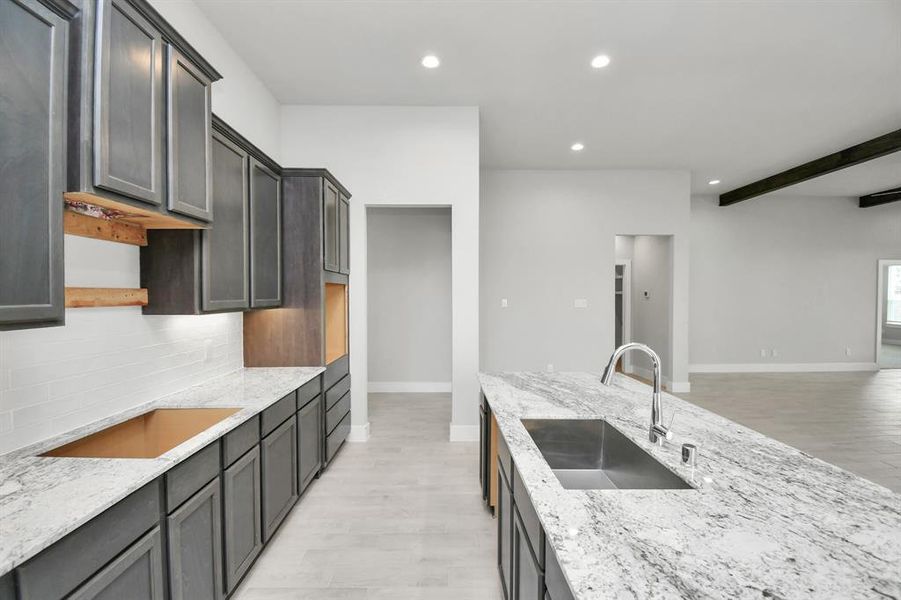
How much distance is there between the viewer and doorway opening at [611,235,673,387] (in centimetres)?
614

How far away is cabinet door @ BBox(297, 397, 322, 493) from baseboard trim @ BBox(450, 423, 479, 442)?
1.35 metres

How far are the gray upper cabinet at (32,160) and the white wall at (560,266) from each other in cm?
498

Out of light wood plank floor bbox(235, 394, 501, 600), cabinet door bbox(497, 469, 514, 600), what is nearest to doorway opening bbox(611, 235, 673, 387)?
light wood plank floor bbox(235, 394, 501, 600)

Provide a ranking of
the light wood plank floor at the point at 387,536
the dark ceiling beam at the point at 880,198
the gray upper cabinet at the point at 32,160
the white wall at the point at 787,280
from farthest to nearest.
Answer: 1. the white wall at the point at 787,280
2. the dark ceiling beam at the point at 880,198
3. the light wood plank floor at the point at 387,536
4. the gray upper cabinet at the point at 32,160

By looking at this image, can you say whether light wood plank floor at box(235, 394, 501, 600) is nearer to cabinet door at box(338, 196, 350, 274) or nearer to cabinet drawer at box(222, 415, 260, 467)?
cabinet drawer at box(222, 415, 260, 467)

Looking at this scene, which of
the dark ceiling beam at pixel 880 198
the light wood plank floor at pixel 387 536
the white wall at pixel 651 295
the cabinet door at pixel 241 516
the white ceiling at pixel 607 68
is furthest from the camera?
the dark ceiling beam at pixel 880 198

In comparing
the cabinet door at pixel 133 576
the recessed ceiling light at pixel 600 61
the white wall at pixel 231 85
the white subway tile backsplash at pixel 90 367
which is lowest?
the cabinet door at pixel 133 576

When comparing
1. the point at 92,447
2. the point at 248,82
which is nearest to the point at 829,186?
the point at 248,82

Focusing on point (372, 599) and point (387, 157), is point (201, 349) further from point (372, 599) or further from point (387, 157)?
point (387, 157)

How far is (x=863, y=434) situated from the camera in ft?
13.7

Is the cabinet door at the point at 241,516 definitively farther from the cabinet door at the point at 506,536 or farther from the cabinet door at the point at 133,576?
the cabinet door at the point at 506,536

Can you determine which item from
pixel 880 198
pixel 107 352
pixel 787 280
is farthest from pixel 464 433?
pixel 880 198

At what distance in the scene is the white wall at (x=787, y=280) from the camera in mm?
7203

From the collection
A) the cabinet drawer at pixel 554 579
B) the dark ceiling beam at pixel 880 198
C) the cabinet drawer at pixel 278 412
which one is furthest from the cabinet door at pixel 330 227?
the dark ceiling beam at pixel 880 198
